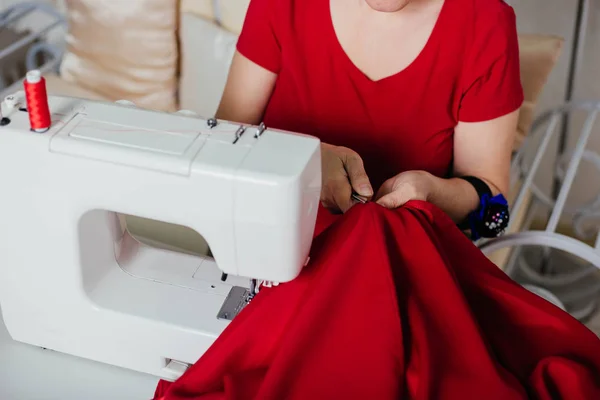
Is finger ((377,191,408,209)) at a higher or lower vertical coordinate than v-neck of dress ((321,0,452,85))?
lower

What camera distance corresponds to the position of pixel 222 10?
1797mm

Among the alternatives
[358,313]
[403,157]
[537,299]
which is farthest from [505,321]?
[403,157]

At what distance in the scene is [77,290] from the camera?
100 cm

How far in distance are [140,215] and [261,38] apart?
1.67 feet

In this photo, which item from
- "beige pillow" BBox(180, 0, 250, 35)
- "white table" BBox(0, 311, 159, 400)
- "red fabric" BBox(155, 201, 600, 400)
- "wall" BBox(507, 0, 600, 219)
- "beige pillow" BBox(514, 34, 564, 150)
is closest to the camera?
"red fabric" BBox(155, 201, 600, 400)

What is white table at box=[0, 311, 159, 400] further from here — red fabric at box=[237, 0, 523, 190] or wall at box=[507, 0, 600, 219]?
wall at box=[507, 0, 600, 219]

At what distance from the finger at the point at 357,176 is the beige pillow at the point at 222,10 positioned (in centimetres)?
82

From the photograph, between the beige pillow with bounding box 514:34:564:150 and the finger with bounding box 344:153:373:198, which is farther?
the beige pillow with bounding box 514:34:564:150

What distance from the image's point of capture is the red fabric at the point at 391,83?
1.21m

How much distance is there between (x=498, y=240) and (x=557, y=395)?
0.48 meters

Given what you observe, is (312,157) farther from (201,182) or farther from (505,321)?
(505,321)

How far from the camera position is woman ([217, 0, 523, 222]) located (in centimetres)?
121

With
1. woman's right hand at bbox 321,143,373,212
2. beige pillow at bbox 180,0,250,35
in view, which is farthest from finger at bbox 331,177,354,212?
beige pillow at bbox 180,0,250,35

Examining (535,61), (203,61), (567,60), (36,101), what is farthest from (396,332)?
(567,60)
